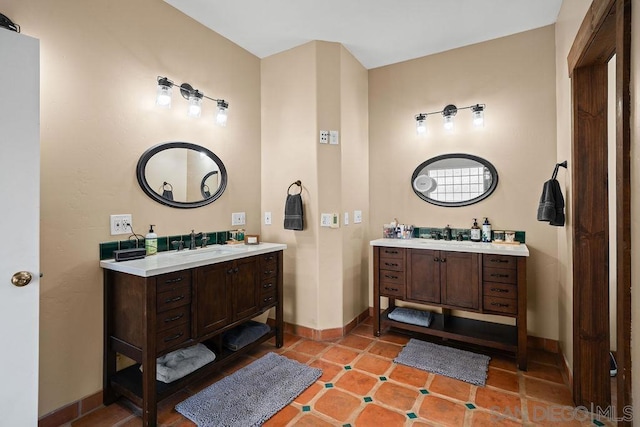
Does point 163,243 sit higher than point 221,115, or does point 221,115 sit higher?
→ point 221,115

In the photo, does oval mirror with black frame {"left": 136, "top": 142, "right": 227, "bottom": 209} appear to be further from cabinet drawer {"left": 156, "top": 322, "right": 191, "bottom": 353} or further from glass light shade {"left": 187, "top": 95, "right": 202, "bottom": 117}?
cabinet drawer {"left": 156, "top": 322, "right": 191, "bottom": 353}

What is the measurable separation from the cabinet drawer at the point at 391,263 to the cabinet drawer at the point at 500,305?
29.3 inches

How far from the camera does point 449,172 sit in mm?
A: 3154

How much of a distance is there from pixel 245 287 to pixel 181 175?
1.07 meters

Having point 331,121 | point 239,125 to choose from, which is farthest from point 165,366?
point 331,121

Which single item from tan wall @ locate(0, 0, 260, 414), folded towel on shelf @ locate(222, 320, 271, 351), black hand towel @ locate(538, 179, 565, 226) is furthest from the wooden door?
black hand towel @ locate(538, 179, 565, 226)

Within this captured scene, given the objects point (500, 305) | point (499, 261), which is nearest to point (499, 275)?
point (499, 261)

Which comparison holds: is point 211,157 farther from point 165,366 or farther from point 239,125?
point 165,366

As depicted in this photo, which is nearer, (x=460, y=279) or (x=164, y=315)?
(x=164, y=315)

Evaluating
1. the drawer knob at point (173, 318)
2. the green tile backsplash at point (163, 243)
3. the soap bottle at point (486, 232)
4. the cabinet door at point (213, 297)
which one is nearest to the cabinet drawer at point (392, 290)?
the soap bottle at point (486, 232)

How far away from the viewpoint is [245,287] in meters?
2.41

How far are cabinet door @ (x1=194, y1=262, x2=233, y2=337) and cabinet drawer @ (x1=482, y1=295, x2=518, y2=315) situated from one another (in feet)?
6.89

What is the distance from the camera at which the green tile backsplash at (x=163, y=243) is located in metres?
2.02

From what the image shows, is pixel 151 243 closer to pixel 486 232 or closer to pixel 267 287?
pixel 267 287
